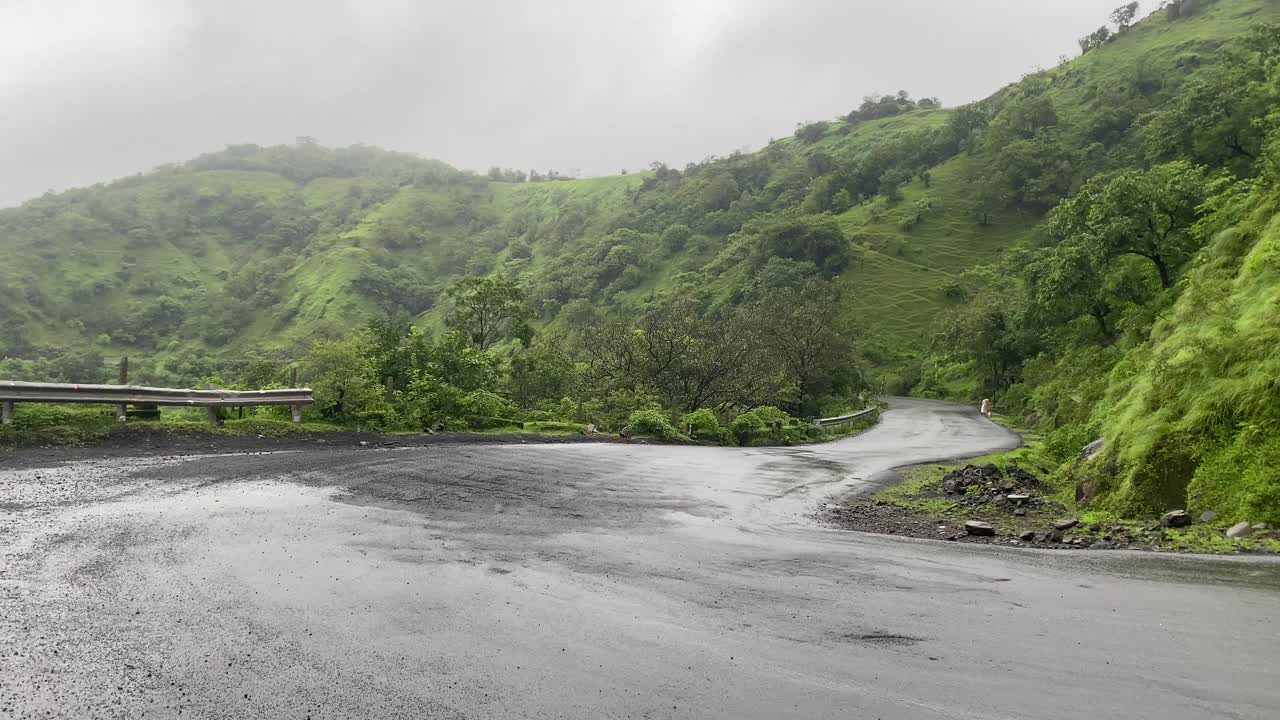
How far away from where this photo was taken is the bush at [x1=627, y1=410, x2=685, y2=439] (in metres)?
31.4

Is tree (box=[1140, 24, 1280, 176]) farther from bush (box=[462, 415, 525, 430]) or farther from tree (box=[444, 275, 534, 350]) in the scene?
bush (box=[462, 415, 525, 430])

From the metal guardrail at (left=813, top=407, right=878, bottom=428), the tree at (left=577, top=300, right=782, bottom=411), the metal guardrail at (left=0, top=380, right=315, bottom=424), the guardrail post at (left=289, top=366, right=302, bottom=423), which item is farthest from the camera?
the metal guardrail at (left=813, top=407, right=878, bottom=428)

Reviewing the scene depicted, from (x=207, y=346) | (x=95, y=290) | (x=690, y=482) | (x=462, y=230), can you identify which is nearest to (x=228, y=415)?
(x=690, y=482)

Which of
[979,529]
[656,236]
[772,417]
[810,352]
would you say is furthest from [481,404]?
[656,236]

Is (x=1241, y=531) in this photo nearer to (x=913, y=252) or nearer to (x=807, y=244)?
(x=807, y=244)

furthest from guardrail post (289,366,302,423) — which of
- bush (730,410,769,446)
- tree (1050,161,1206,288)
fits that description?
tree (1050,161,1206,288)

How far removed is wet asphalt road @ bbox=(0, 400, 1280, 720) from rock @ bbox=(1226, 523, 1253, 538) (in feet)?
4.10

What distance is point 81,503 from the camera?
1175cm

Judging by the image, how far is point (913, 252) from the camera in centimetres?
9844

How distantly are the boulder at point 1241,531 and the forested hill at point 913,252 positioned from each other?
2.05 ft

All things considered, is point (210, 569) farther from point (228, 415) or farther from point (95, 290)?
point (95, 290)

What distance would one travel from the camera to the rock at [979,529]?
39.5 ft

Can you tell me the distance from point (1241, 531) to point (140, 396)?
24.5 meters

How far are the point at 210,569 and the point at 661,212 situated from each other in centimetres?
13687
